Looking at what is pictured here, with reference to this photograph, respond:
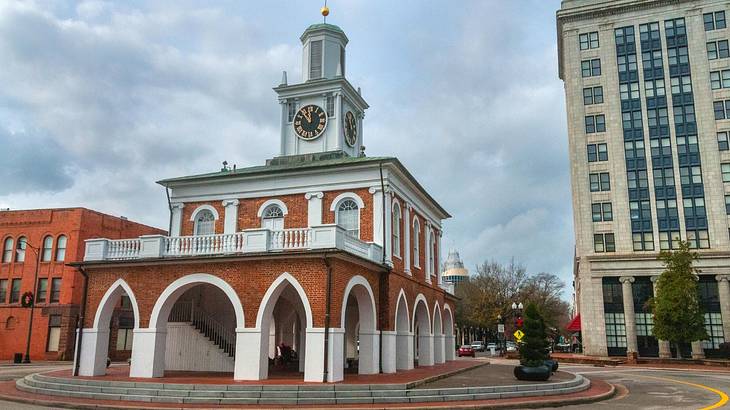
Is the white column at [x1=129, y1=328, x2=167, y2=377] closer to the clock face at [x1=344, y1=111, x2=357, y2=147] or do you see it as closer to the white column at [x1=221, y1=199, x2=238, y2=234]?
the white column at [x1=221, y1=199, x2=238, y2=234]

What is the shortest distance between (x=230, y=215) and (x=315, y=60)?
9.81 m

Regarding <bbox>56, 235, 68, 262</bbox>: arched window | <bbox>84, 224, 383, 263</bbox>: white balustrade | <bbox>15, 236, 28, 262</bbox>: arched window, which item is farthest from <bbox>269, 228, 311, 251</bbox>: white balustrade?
<bbox>15, 236, 28, 262</bbox>: arched window

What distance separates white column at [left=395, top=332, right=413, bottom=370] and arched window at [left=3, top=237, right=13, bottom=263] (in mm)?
32559

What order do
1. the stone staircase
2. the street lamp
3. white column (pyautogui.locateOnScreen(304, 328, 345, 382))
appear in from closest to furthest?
the stone staircase < white column (pyautogui.locateOnScreen(304, 328, 345, 382)) < the street lamp

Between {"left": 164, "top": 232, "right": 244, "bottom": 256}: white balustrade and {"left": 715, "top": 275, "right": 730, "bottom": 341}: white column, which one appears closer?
{"left": 164, "top": 232, "right": 244, "bottom": 256}: white balustrade

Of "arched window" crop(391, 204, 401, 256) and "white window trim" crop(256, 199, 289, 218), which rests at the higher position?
"white window trim" crop(256, 199, 289, 218)

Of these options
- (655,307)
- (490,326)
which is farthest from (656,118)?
(490,326)

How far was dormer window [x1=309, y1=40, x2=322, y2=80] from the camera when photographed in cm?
3011

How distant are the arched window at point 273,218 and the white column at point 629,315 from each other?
34695 millimetres

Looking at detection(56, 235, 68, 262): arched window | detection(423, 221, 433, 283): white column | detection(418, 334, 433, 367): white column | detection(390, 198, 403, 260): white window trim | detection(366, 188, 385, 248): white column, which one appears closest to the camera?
detection(366, 188, 385, 248): white column

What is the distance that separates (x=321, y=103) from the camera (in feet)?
96.0

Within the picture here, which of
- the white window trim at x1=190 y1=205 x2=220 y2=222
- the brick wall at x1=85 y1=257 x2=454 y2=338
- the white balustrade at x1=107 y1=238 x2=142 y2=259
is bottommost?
the brick wall at x1=85 y1=257 x2=454 y2=338

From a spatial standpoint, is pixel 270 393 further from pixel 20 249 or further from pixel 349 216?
pixel 20 249

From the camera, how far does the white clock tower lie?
28734mm
